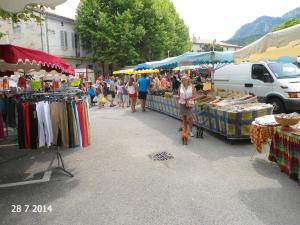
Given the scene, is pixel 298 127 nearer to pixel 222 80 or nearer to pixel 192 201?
pixel 192 201

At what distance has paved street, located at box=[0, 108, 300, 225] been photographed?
3.88m

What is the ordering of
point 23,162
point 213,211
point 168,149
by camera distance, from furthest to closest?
point 168,149
point 23,162
point 213,211

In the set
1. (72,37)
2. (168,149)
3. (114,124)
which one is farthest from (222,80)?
(72,37)

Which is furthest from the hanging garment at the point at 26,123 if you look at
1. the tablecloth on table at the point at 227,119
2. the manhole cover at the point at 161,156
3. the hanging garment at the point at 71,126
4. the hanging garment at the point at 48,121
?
the tablecloth on table at the point at 227,119

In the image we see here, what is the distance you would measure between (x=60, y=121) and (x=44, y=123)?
0.28 m

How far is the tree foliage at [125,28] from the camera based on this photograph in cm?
3103

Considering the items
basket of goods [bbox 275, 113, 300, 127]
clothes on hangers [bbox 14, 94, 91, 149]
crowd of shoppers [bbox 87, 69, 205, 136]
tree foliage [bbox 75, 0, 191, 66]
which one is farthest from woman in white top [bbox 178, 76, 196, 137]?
tree foliage [bbox 75, 0, 191, 66]

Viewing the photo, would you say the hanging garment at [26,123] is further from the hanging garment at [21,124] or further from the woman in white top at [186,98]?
the woman in white top at [186,98]

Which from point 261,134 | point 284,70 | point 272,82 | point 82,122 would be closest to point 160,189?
point 82,122

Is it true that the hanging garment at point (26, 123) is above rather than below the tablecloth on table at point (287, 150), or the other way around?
above

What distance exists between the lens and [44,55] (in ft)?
22.8

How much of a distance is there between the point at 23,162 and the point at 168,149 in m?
3.35

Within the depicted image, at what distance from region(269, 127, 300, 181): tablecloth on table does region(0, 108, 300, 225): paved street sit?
0.19 meters

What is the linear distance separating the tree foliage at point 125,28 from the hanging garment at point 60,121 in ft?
86.3
